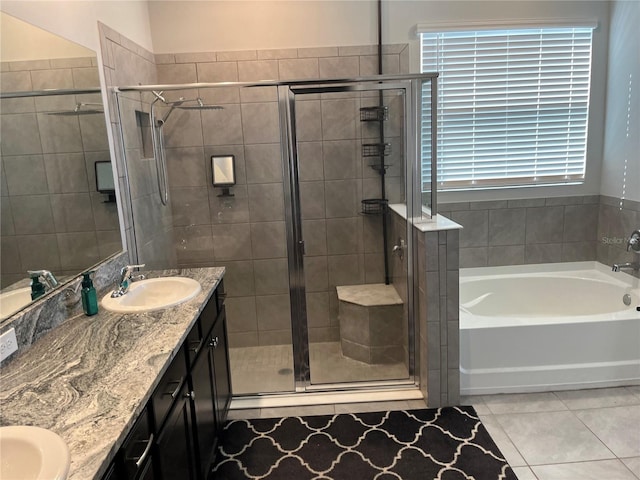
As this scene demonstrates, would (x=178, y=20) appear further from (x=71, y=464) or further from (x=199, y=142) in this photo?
Result: (x=71, y=464)

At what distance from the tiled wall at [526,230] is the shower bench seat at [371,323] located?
929mm

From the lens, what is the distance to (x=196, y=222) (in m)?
3.04

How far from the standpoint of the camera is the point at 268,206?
3023 millimetres

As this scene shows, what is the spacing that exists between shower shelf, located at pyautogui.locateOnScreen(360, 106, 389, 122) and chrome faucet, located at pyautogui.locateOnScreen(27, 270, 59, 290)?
6.49 ft

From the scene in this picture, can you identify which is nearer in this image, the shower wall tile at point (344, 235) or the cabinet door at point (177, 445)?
the cabinet door at point (177, 445)

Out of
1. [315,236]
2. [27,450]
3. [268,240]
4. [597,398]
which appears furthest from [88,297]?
[597,398]

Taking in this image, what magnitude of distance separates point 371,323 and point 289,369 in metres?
0.62

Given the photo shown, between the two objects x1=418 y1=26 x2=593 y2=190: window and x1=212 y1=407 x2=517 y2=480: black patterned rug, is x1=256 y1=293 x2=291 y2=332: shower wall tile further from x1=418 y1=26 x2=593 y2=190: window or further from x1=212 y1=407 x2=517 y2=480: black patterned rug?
x1=418 y1=26 x2=593 y2=190: window

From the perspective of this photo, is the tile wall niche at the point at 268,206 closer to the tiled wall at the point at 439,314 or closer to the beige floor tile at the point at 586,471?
the tiled wall at the point at 439,314

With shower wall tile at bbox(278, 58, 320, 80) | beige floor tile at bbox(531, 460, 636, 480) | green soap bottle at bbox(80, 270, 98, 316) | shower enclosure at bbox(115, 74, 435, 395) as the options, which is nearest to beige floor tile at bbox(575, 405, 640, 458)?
beige floor tile at bbox(531, 460, 636, 480)

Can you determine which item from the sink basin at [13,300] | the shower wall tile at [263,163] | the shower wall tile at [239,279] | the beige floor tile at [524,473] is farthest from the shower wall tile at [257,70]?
the beige floor tile at [524,473]

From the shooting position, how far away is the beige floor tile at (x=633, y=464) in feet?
6.79

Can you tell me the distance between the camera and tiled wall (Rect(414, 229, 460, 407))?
2510mm

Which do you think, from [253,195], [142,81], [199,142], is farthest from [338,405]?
[142,81]
